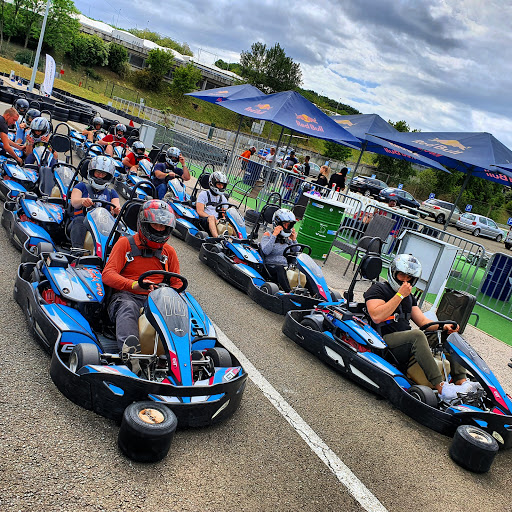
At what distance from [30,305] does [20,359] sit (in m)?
0.65

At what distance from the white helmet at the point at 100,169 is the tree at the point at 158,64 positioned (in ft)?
225

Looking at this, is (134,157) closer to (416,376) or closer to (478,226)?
(416,376)

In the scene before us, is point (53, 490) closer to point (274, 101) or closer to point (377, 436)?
point (377, 436)

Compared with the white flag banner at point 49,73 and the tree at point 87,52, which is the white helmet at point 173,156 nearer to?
the white flag banner at point 49,73

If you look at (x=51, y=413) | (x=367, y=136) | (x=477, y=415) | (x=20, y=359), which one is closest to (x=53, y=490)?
(x=51, y=413)

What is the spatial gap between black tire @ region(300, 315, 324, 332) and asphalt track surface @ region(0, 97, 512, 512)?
1.58 feet

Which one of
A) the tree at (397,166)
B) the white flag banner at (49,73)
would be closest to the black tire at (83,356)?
the white flag banner at (49,73)

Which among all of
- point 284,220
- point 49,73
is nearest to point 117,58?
point 49,73

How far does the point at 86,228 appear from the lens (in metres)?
6.37

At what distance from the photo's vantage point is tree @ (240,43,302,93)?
274 ft

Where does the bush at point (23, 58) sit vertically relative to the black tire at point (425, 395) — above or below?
above

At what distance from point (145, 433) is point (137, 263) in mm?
1854

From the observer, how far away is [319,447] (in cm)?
413

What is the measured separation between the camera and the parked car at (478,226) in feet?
113
